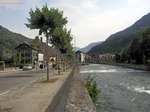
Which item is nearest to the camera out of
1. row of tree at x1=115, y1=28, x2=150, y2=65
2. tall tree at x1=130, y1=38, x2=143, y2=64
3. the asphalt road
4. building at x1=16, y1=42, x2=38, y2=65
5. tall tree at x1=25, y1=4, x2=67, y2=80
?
the asphalt road

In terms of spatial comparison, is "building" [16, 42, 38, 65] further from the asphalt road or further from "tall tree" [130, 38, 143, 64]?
the asphalt road

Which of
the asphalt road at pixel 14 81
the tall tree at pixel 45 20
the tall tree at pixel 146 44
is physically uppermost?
the tall tree at pixel 146 44

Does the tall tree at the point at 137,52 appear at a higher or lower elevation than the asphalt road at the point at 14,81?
higher

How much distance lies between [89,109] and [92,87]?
1499 centimetres

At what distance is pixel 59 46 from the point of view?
61.4 m

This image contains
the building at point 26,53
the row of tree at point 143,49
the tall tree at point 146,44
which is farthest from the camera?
the building at point 26,53

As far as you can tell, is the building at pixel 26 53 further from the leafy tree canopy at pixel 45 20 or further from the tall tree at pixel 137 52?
the leafy tree canopy at pixel 45 20

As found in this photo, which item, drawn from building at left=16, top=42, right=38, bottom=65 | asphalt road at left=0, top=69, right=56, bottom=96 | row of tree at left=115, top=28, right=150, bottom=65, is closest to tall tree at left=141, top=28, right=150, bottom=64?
row of tree at left=115, top=28, right=150, bottom=65

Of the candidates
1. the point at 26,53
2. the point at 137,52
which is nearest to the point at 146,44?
the point at 137,52

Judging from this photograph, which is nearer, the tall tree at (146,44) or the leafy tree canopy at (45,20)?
the leafy tree canopy at (45,20)

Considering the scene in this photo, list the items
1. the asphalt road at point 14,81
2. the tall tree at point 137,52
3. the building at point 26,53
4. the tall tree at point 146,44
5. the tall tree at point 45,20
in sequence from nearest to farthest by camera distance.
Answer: the asphalt road at point 14,81 → the tall tree at point 45,20 → the tall tree at point 146,44 → the tall tree at point 137,52 → the building at point 26,53

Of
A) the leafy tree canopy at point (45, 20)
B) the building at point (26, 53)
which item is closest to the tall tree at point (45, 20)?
the leafy tree canopy at point (45, 20)

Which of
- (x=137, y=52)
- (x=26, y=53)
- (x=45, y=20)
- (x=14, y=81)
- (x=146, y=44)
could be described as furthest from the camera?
(x=26, y=53)

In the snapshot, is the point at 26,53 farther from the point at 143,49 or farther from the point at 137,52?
the point at 143,49
